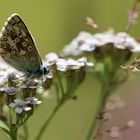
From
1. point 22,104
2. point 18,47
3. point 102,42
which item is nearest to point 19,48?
point 18,47

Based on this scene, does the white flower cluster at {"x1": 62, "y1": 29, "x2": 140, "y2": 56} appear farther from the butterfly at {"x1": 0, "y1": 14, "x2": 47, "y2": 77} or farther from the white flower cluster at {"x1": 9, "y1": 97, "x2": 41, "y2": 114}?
the white flower cluster at {"x1": 9, "y1": 97, "x2": 41, "y2": 114}

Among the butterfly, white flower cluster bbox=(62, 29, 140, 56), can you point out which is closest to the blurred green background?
white flower cluster bbox=(62, 29, 140, 56)

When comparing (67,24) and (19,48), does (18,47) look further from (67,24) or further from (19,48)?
(67,24)

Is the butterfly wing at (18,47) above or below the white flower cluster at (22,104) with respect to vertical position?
above

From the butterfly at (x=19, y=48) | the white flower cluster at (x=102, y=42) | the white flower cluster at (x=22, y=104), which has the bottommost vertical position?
the white flower cluster at (x=22, y=104)

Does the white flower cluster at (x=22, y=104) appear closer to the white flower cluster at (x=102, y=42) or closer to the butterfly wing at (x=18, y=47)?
the butterfly wing at (x=18, y=47)

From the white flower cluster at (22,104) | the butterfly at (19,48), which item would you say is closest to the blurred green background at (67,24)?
the butterfly at (19,48)
